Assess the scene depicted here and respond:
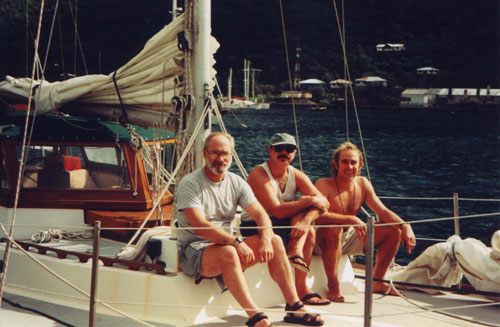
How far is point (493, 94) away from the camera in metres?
101

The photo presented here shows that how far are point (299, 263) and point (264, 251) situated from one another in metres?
0.44

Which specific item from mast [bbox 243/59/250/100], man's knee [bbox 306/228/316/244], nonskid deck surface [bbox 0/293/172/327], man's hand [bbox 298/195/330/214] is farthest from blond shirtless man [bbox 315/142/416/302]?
mast [bbox 243/59/250/100]

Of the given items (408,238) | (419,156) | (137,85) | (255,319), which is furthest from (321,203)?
(419,156)

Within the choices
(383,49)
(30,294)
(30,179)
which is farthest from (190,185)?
(383,49)

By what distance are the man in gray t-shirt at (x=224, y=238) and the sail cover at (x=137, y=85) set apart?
4.65ft

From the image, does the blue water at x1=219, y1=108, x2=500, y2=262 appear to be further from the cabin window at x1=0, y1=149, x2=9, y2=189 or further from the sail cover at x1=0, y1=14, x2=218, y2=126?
the cabin window at x1=0, y1=149, x2=9, y2=189

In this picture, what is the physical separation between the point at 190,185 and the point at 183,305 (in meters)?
0.88

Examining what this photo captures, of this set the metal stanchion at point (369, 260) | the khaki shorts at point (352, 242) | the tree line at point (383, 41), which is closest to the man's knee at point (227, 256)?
the metal stanchion at point (369, 260)

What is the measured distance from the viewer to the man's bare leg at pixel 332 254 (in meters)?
5.56

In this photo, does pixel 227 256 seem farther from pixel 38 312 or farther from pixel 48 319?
pixel 38 312

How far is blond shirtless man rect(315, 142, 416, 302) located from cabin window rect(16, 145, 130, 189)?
257 centimetres

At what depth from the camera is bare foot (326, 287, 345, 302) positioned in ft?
18.7

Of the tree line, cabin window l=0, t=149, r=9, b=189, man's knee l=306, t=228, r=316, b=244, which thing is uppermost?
the tree line

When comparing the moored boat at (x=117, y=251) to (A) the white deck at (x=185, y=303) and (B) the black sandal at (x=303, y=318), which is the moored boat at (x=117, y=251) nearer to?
(A) the white deck at (x=185, y=303)
